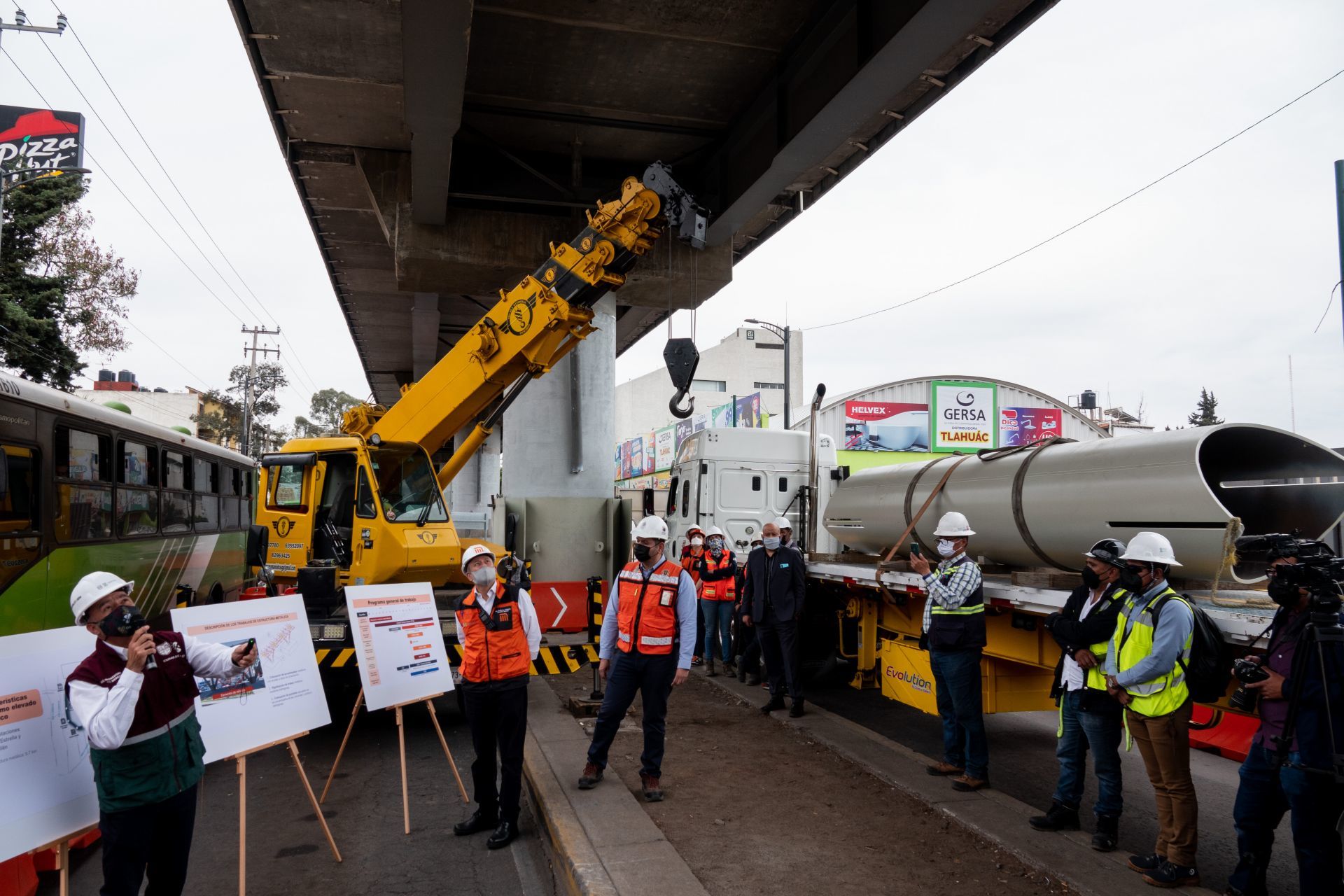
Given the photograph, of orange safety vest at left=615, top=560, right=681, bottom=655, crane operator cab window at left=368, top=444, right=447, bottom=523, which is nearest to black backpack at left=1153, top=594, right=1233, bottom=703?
orange safety vest at left=615, top=560, right=681, bottom=655

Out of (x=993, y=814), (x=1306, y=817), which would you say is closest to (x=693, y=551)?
(x=993, y=814)

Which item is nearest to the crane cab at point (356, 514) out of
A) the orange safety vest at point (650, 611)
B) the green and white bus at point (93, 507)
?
the green and white bus at point (93, 507)

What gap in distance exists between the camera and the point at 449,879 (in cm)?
530

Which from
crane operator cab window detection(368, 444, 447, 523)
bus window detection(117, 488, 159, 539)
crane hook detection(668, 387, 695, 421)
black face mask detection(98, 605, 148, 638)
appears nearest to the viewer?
black face mask detection(98, 605, 148, 638)

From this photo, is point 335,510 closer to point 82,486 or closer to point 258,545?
point 258,545

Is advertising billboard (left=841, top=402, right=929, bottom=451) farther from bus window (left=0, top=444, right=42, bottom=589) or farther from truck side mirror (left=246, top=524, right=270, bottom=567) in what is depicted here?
bus window (left=0, top=444, right=42, bottom=589)

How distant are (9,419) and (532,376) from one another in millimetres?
5218

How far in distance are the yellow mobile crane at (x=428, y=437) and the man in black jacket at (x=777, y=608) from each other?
2147 mm

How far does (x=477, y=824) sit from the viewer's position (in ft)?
20.0

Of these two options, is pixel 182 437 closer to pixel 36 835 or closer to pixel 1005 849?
pixel 36 835

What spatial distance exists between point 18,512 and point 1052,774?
28.2 ft

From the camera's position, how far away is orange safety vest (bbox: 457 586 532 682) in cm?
586

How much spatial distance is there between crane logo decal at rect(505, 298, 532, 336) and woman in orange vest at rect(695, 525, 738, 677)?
3687 mm

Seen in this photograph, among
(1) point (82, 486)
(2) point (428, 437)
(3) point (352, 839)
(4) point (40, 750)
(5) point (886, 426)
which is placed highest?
(5) point (886, 426)
